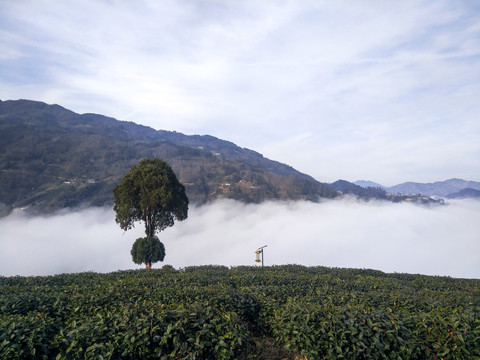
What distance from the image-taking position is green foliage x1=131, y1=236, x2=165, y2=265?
25844 mm

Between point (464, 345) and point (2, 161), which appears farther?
point (2, 161)

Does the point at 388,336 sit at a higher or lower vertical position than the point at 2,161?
lower

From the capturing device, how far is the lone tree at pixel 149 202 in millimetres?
26156

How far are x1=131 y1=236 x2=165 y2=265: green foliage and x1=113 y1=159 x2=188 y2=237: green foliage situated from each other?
1.47 metres

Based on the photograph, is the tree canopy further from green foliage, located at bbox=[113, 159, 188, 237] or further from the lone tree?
green foliage, located at bbox=[113, 159, 188, 237]

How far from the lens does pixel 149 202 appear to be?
87.0ft

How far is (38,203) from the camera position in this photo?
15012 cm

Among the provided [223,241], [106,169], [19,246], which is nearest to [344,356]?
[223,241]

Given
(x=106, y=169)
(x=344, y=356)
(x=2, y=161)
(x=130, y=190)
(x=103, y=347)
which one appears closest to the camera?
(x=103, y=347)

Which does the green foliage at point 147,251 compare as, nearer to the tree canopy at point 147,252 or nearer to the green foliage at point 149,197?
the tree canopy at point 147,252

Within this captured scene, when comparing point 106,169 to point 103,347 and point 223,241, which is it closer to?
point 223,241

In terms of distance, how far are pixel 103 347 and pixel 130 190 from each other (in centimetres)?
2321

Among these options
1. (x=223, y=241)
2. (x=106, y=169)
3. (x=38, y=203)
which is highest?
(x=106, y=169)

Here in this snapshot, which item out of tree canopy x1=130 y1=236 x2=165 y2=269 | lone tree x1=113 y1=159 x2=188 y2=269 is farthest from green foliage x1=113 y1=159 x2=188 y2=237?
tree canopy x1=130 y1=236 x2=165 y2=269
